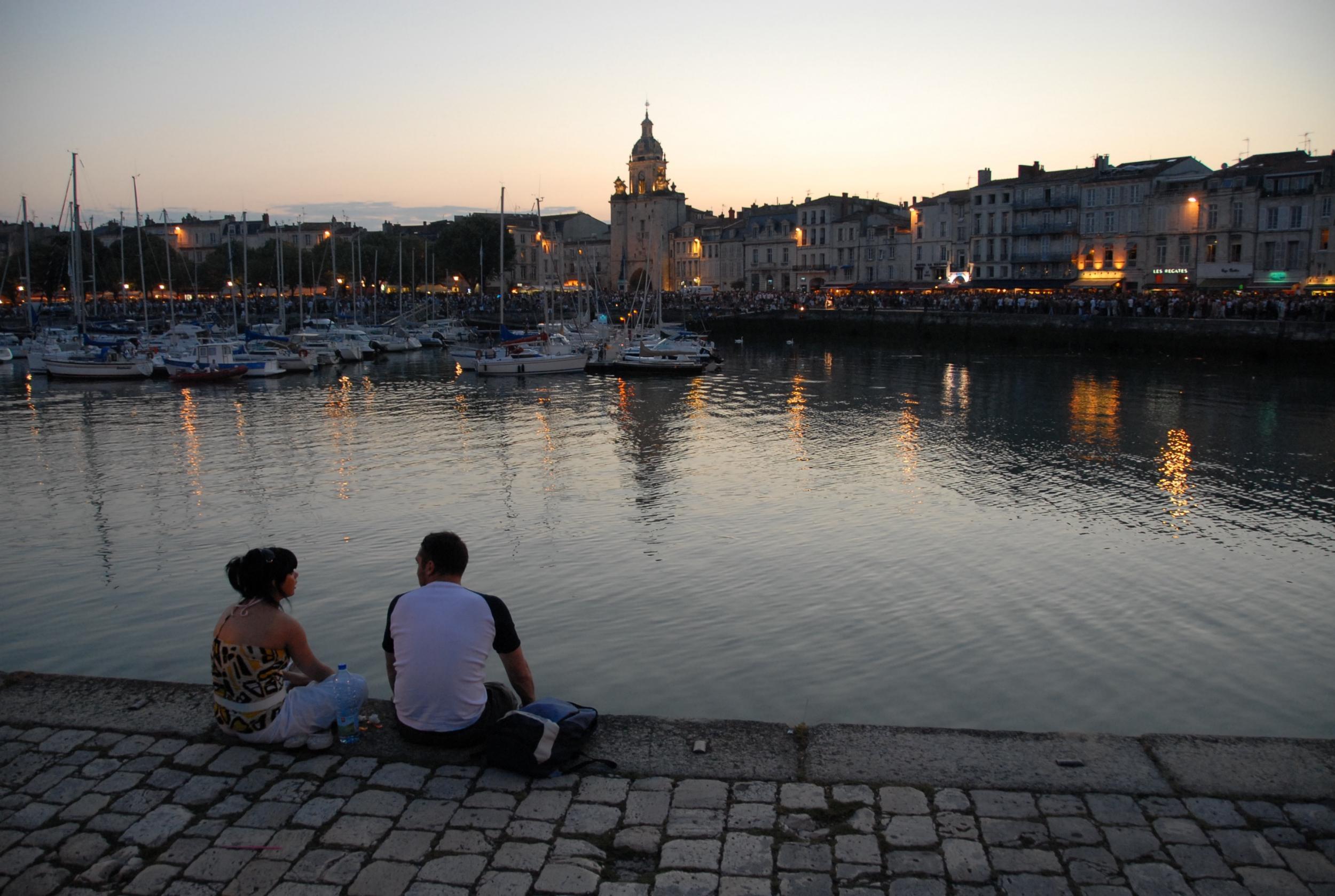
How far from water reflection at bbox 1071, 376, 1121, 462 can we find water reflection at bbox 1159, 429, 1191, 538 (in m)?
1.20

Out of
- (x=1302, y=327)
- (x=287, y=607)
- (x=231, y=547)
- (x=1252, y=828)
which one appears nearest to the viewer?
(x=1252, y=828)

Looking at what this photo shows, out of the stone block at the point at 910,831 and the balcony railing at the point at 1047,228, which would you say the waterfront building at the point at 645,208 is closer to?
the balcony railing at the point at 1047,228

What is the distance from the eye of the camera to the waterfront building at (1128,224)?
70.1 metres

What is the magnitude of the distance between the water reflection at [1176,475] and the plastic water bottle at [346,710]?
13678 mm

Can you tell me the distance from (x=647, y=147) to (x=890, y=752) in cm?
13782

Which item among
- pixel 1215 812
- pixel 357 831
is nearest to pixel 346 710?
pixel 357 831

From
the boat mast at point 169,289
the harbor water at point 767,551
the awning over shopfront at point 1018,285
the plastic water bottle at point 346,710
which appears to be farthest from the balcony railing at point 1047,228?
the plastic water bottle at point 346,710

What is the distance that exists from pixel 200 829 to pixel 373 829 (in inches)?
33.8

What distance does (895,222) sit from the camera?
100 meters

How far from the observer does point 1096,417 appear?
101 feet

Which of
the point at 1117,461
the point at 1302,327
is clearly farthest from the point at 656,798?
the point at 1302,327

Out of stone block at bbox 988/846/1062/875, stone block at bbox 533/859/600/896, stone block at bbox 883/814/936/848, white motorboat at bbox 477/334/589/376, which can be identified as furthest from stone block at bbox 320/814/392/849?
white motorboat at bbox 477/334/589/376

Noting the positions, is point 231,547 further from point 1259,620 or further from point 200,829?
point 1259,620

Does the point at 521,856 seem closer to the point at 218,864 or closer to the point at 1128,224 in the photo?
the point at 218,864
